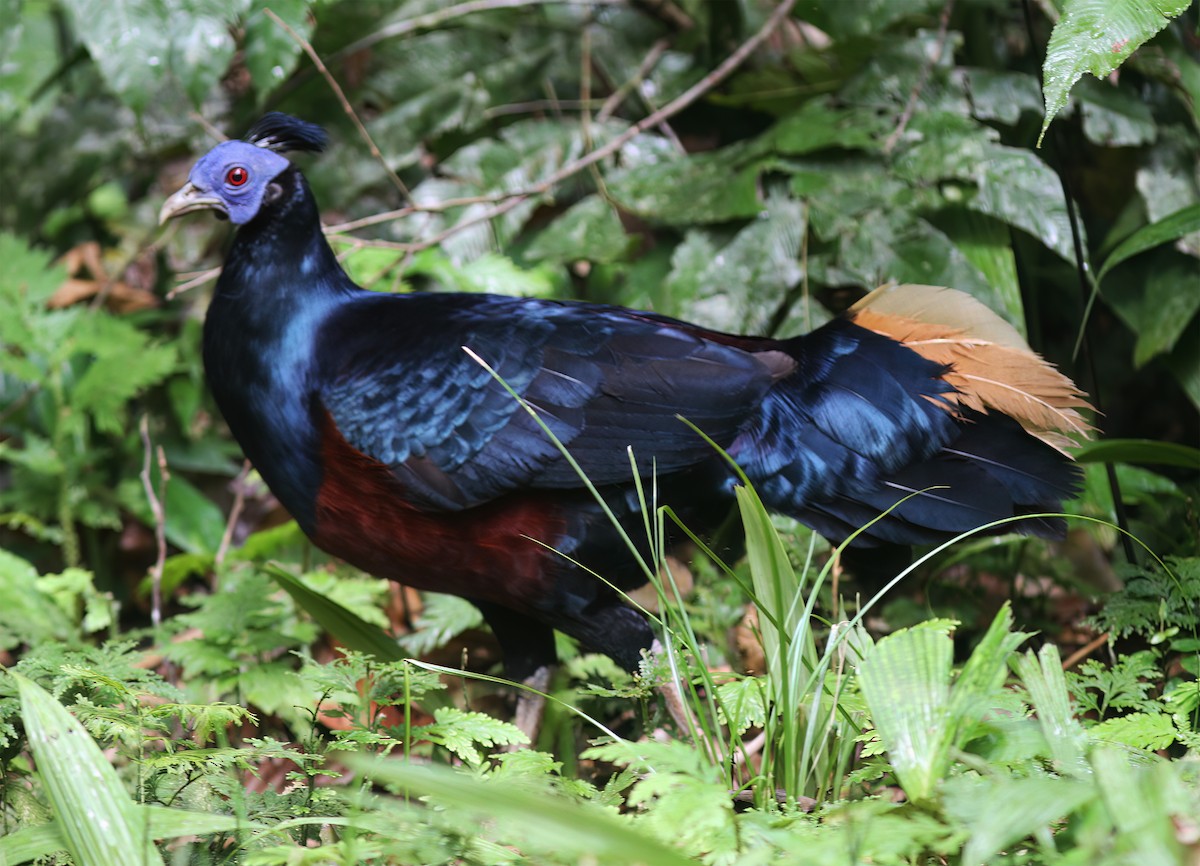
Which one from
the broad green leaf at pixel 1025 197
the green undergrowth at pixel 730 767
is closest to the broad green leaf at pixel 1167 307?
the broad green leaf at pixel 1025 197

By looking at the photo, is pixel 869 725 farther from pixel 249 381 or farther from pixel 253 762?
pixel 249 381

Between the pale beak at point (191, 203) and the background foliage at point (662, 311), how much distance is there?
2.50ft

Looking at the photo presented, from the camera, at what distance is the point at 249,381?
2898 millimetres

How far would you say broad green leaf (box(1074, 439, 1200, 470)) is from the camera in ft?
8.79

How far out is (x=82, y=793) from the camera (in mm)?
1729

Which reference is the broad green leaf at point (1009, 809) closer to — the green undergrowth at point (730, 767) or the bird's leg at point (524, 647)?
the green undergrowth at point (730, 767)

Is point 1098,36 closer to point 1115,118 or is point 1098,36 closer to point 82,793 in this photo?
point 1115,118

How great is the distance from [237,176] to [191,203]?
5.8 inches

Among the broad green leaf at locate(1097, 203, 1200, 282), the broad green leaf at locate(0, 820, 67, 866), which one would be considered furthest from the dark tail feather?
the broad green leaf at locate(0, 820, 67, 866)

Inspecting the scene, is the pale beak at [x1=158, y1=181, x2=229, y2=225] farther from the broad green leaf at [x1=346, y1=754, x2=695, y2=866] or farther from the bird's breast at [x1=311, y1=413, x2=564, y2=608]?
the broad green leaf at [x1=346, y1=754, x2=695, y2=866]

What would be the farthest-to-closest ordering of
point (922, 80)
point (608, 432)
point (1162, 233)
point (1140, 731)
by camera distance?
1. point (922, 80)
2. point (1162, 233)
3. point (608, 432)
4. point (1140, 731)

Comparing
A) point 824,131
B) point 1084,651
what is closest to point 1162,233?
point 1084,651

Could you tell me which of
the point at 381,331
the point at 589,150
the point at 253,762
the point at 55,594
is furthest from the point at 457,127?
the point at 253,762

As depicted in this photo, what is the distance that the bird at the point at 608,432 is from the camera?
269 cm
